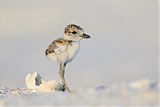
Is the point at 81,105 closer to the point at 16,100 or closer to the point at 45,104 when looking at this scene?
the point at 45,104

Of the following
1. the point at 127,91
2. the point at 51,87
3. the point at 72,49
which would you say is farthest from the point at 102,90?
the point at 51,87

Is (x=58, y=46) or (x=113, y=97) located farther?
(x=58, y=46)

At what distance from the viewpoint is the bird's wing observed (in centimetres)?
695

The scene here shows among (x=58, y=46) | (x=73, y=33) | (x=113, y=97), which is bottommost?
(x=113, y=97)

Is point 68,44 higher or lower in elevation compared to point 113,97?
higher

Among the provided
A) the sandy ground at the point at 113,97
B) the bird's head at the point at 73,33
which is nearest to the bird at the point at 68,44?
the bird's head at the point at 73,33

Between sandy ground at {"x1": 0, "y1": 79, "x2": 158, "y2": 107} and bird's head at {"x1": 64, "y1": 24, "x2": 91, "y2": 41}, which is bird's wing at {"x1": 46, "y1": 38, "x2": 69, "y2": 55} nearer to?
bird's head at {"x1": 64, "y1": 24, "x2": 91, "y2": 41}

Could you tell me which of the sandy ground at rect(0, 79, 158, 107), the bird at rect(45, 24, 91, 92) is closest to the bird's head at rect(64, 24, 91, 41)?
the bird at rect(45, 24, 91, 92)

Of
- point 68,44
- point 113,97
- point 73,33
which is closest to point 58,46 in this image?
point 68,44

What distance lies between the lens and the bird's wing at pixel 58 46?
695cm

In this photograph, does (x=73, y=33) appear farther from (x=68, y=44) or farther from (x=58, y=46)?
(x=58, y=46)

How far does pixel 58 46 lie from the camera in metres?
6.99

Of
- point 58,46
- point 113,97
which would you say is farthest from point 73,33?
point 113,97

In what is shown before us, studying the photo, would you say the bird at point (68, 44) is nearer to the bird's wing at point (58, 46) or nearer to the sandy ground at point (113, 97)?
the bird's wing at point (58, 46)
